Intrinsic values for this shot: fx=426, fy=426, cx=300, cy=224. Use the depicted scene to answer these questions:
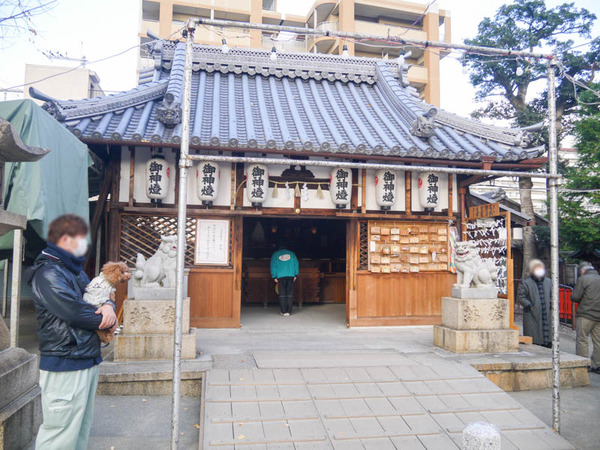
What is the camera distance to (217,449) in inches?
178

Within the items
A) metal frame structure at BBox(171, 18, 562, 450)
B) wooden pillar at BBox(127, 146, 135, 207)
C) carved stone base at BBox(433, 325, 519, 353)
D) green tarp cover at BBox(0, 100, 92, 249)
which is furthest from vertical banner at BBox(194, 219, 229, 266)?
carved stone base at BBox(433, 325, 519, 353)

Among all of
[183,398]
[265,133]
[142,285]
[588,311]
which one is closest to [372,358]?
[183,398]

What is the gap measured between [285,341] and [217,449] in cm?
417

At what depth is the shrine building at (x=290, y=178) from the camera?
9398mm

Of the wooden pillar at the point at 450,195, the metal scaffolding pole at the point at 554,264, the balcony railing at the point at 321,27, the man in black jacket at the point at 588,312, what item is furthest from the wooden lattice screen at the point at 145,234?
the balcony railing at the point at 321,27

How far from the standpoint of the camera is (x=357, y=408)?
5.40m

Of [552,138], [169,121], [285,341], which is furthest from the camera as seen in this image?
[169,121]

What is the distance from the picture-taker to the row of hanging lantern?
371 inches

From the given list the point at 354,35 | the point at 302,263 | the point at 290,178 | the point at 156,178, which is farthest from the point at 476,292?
the point at 302,263

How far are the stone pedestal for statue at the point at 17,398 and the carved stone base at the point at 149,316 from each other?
1.69 metres

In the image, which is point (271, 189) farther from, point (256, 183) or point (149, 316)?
point (149, 316)

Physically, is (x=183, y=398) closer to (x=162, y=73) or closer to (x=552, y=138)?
(x=552, y=138)

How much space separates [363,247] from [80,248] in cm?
771

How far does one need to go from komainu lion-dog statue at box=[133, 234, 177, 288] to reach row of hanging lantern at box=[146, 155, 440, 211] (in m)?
2.65
